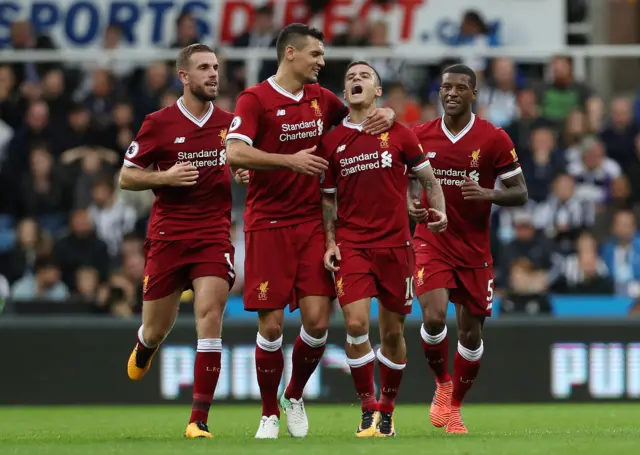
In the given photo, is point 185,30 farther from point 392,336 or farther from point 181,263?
point 392,336

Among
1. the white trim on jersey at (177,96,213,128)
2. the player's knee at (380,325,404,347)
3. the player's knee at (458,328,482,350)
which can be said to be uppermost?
the white trim on jersey at (177,96,213,128)

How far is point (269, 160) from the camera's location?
32.9 feet

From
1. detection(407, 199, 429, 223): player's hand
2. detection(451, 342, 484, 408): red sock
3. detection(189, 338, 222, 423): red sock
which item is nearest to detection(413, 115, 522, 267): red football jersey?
detection(407, 199, 429, 223): player's hand

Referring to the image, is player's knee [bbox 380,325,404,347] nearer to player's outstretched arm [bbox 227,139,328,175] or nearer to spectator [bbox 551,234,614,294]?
player's outstretched arm [bbox 227,139,328,175]

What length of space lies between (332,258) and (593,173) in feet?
27.9

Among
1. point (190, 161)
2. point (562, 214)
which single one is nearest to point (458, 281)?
point (190, 161)

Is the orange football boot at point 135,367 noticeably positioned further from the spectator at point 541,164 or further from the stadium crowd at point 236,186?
the spectator at point 541,164

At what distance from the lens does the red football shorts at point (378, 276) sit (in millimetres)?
10414

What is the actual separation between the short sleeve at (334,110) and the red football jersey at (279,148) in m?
0.22

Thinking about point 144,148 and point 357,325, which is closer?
point 357,325

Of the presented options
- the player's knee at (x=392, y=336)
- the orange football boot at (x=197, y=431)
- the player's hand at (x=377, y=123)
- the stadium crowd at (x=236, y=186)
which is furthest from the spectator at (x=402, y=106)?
the orange football boot at (x=197, y=431)

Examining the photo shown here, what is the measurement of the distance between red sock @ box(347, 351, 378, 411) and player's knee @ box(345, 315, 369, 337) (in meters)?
0.19

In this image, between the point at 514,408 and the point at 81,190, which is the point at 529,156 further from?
the point at 81,190

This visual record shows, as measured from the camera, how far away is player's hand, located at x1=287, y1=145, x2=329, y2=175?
9.97 meters
